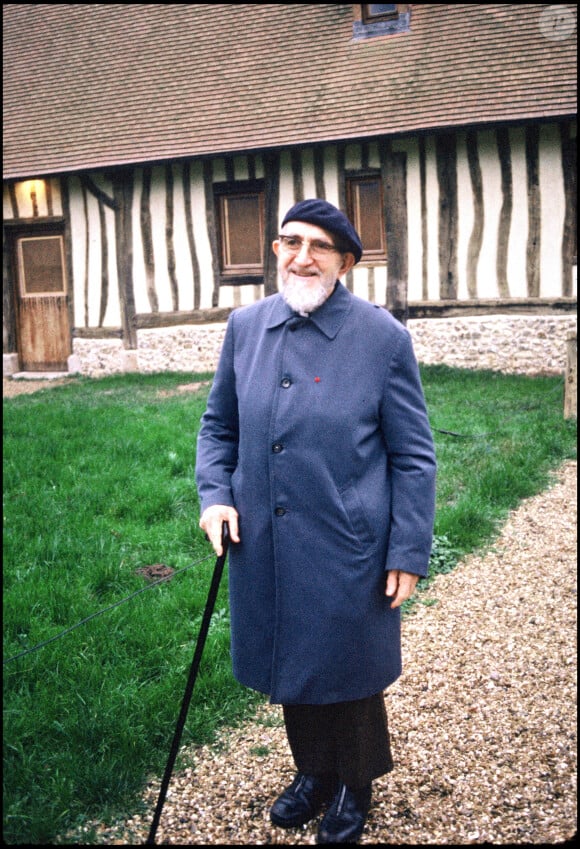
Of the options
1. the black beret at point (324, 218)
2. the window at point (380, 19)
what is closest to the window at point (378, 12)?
the window at point (380, 19)

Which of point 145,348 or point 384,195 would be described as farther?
point 145,348

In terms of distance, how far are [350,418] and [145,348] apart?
35.1 ft

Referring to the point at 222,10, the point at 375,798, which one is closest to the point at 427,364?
the point at 222,10

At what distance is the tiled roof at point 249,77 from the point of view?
10312 millimetres

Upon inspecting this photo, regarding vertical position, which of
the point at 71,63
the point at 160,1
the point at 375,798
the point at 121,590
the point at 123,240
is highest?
the point at 160,1

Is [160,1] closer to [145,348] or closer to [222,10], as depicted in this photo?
[222,10]

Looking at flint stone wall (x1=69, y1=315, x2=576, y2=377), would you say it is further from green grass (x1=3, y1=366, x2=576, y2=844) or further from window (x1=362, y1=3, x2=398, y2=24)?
window (x1=362, y1=3, x2=398, y2=24)

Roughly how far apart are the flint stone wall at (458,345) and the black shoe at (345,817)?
28.6 feet

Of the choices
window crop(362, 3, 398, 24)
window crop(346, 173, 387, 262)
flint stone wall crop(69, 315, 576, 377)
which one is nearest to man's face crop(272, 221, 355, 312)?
flint stone wall crop(69, 315, 576, 377)

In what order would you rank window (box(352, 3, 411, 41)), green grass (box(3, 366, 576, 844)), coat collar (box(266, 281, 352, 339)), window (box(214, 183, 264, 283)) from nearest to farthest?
1. coat collar (box(266, 281, 352, 339))
2. green grass (box(3, 366, 576, 844))
3. window (box(352, 3, 411, 41))
4. window (box(214, 183, 264, 283))

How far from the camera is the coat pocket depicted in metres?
2.30

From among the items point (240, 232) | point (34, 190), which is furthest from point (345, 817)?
point (34, 190)

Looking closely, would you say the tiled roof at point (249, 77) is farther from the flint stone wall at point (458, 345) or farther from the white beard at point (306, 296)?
the white beard at point (306, 296)

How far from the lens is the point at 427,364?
1126 cm
